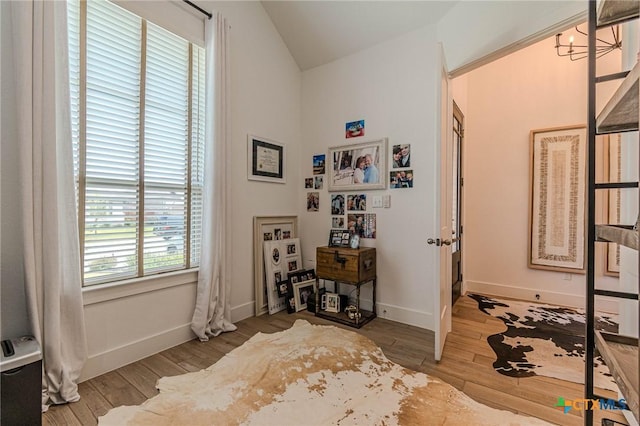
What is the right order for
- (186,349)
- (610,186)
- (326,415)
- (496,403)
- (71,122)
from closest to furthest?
1. (610,186)
2. (326,415)
3. (496,403)
4. (71,122)
5. (186,349)

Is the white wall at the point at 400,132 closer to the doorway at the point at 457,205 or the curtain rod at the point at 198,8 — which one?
the doorway at the point at 457,205

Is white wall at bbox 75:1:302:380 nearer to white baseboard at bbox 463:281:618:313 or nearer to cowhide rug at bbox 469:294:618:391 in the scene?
cowhide rug at bbox 469:294:618:391

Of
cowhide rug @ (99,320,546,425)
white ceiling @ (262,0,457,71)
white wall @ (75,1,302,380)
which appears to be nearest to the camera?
cowhide rug @ (99,320,546,425)

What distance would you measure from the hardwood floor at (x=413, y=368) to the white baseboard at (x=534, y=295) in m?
1.00

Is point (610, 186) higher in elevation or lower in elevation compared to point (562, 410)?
higher

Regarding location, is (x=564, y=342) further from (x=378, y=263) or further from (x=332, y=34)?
(x=332, y=34)

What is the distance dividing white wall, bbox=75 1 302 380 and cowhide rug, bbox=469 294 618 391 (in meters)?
2.35

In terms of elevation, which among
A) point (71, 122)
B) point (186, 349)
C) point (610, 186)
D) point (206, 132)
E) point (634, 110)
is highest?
point (206, 132)

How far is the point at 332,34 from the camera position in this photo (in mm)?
3068

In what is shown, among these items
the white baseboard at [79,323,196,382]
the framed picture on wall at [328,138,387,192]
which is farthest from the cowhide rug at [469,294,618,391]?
the white baseboard at [79,323,196,382]

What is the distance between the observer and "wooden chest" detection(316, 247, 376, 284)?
273 cm

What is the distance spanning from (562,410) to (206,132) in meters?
3.14

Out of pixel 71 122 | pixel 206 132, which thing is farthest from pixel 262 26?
pixel 71 122

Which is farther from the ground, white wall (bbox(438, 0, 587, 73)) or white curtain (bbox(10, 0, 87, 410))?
white wall (bbox(438, 0, 587, 73))
